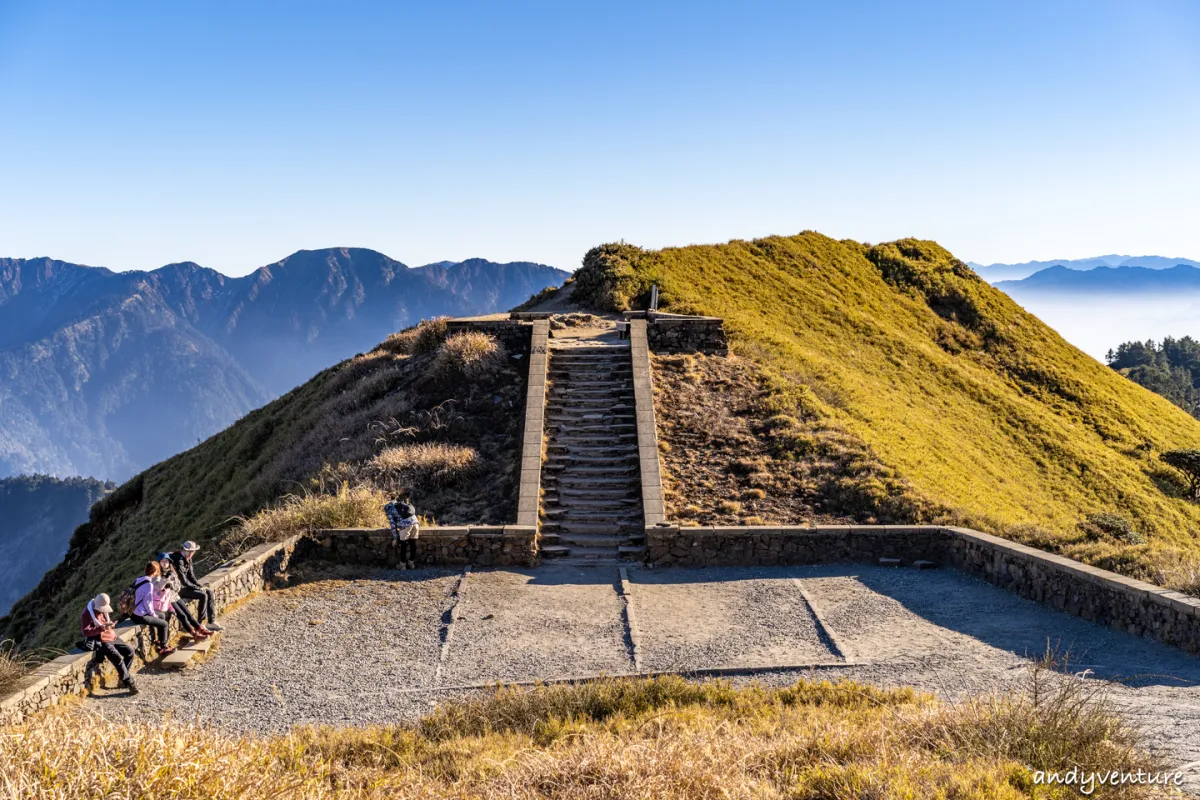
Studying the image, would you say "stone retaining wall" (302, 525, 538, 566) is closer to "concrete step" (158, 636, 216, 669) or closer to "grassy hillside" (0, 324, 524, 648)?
"grassy hillside" (0, 324, 524, 648)

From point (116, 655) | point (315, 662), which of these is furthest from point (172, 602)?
point (315, 662)

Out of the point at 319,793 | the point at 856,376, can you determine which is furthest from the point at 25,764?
the point at 856,376

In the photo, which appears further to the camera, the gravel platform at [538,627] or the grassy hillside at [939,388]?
the grassy hillside at [939,388]

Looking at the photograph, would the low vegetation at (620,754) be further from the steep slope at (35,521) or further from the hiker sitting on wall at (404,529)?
the steep slope at (35,521)

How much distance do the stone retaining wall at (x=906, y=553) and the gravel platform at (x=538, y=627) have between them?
1539mm

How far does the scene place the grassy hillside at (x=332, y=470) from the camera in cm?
1590

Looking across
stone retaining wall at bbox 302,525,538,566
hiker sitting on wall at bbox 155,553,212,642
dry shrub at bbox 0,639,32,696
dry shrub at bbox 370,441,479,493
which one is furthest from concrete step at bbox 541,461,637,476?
dry shrub at bbox 0,639,32,696

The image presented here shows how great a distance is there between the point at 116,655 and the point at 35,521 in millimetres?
205950

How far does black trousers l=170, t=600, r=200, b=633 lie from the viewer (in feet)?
34.3

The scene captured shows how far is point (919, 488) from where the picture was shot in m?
16.4

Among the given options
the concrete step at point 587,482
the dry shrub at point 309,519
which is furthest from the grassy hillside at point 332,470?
the concrete step at point 587,482

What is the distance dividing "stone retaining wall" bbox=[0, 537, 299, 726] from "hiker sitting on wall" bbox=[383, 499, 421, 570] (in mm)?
1625

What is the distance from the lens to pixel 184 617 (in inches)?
417

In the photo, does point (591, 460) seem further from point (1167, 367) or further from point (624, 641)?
point (1167, 367)
